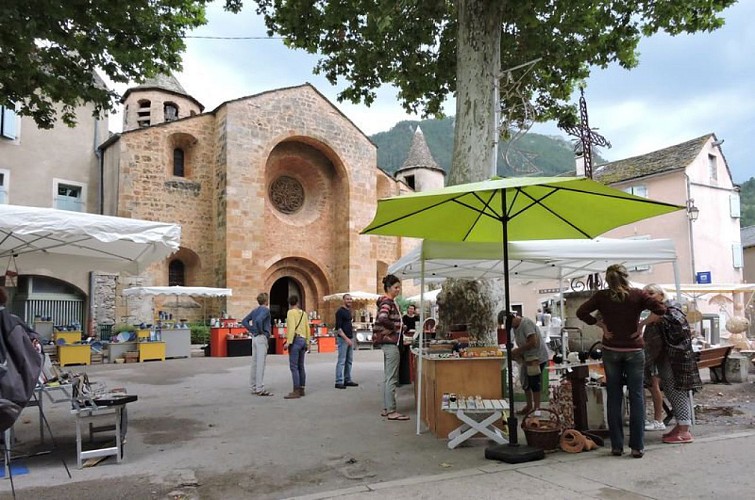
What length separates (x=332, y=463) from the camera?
504cm

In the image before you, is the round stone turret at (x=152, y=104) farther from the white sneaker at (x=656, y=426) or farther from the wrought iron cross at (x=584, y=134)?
the white sneaker at (x=656, y=426)

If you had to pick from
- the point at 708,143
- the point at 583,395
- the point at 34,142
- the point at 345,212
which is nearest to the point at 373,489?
the point at 583,395

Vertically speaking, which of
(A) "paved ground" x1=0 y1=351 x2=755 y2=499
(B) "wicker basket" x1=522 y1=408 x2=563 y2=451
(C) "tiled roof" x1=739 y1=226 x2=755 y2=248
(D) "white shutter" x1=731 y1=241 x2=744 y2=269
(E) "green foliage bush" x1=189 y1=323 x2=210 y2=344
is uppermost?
(C) "tiled roof" x1=739 y1=226 x2=755 y2=248

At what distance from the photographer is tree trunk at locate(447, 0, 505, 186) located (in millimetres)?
9586

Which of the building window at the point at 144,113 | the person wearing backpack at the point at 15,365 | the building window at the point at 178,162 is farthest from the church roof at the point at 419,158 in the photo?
the person wearing backpack at the point at 15,365

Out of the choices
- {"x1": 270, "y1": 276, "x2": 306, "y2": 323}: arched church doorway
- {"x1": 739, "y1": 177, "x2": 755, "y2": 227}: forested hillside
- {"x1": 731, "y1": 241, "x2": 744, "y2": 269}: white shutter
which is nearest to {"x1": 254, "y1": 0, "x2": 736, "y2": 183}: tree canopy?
{"x1": 270, "y1": 276, "x2": 306, "y2": 323}: arched church doorway

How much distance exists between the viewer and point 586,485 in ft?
13.3

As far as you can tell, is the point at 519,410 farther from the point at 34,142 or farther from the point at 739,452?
the point at 34,142

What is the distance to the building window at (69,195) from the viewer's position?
19.3 metres

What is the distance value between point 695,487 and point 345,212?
838 inches

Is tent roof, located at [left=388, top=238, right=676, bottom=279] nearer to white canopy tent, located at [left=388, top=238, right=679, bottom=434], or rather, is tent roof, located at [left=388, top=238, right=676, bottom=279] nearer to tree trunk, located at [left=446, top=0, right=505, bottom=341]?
white canopy tent, located at [left=388, top=238, right=679, bottom=434]

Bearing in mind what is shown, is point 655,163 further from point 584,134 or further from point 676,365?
point 676,365

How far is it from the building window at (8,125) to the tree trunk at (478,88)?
1534 cm

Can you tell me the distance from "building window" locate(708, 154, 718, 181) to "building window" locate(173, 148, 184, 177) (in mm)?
23316
